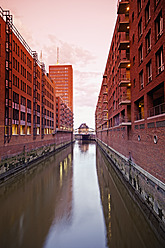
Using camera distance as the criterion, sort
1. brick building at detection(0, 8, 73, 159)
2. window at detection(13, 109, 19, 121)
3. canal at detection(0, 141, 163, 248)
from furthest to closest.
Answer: window at detection(13, 109, 19, 121), brick building at detection(0, 8, 73, 159), canal at detection(0, 141, 163, 248)

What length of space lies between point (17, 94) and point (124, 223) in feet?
77.5

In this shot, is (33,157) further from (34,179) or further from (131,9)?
(131,9)

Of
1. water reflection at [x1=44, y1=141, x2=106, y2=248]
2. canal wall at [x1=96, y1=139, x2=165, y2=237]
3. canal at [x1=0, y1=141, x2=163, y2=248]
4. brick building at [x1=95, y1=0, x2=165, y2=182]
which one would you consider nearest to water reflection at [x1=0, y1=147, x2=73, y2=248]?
canal at [x1=0, y1=141, x2=163, y2=248]

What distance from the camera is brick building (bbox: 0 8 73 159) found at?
824 inches

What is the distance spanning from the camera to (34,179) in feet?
66.1

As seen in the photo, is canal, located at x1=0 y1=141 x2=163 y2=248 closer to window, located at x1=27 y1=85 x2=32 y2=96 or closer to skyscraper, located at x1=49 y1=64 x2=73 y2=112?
window, located at x1=27 y1=85 x2=32 y2=96

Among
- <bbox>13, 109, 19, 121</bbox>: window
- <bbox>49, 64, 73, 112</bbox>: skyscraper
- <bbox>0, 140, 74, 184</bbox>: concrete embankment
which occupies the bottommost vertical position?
<bbox>0, 140, 74, 184</bbox>: concrete embankment

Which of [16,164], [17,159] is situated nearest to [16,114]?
[17,159]

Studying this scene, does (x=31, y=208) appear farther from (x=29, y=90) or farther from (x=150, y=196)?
(x=29, y=90)

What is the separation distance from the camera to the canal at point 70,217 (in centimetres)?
877

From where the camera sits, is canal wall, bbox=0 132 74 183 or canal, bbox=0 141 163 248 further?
canal wall, bbox=0 132 74 183

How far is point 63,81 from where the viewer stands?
118688 millimetres

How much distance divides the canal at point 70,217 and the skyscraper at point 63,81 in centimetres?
10152

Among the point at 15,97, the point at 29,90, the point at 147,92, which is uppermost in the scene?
the point at 29,90
